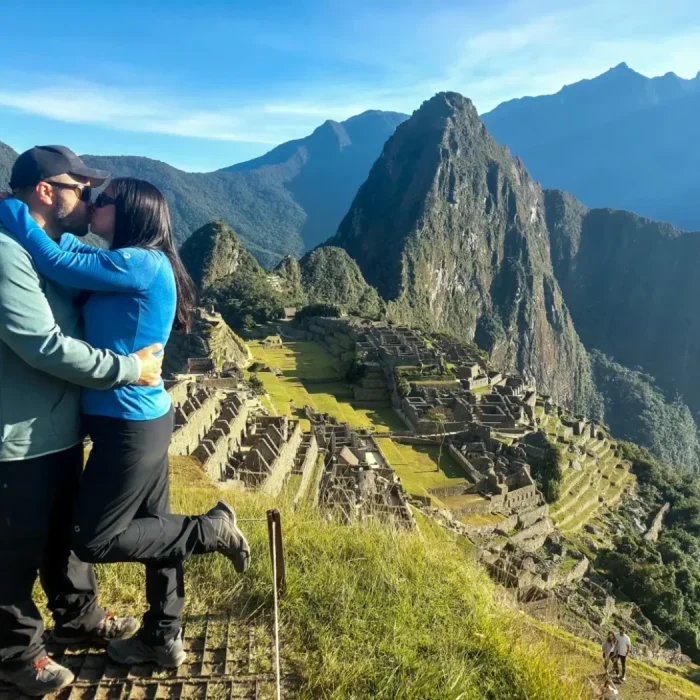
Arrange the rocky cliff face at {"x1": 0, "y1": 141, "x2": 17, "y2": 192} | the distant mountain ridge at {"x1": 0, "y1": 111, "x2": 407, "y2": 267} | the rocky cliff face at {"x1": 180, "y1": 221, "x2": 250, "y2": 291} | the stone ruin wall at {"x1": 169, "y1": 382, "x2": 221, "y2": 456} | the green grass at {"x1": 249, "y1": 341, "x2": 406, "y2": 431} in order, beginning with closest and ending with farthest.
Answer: the stone ruin wall at {"x1": 169, "y1": 382, "x2": 221, "y2": 456}
the green grass at {"x1": 249, "y1": 341, "x2": 406, "y2": 431}
the rocky cliff face at {"x1": 0, "y1": 141, "x2": 17, "y2": 192}
the rocky cliff face at {"x1": 180, "y1": 221, "x2": 250, "y2": 291}
the distant mountain ridge at {"x1": 0, "y1": 111, "x2": 407, "y2": 267}

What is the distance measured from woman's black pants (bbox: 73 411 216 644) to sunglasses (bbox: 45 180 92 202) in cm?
83

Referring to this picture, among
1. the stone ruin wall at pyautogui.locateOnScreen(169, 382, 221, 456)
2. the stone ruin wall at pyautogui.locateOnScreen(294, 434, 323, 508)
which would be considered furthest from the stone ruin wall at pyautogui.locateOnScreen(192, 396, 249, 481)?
the stone ruin wall at pyautogui.locateOnScreen(294, 434, 323, 508)

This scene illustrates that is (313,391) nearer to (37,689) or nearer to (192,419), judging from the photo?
(192,419)

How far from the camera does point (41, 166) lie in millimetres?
2057

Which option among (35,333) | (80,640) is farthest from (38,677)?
(35,333)

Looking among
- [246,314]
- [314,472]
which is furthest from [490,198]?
[314,472]

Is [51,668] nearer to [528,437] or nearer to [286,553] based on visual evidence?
[286,553]

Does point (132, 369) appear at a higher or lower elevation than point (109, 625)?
higher

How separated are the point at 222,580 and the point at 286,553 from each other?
40cm

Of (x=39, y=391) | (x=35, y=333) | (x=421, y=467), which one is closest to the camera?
(x=35, y=333)

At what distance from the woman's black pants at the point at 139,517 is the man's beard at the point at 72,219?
73 centimetres

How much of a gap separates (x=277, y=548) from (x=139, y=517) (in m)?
0.69

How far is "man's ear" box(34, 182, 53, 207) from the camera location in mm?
2088

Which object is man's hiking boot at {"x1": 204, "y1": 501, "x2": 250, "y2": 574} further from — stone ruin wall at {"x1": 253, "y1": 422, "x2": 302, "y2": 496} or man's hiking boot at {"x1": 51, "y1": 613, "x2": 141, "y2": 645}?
stone ruin wall at {"x1": 253, "y1": 422, "x2": 302, "y2": 496}
